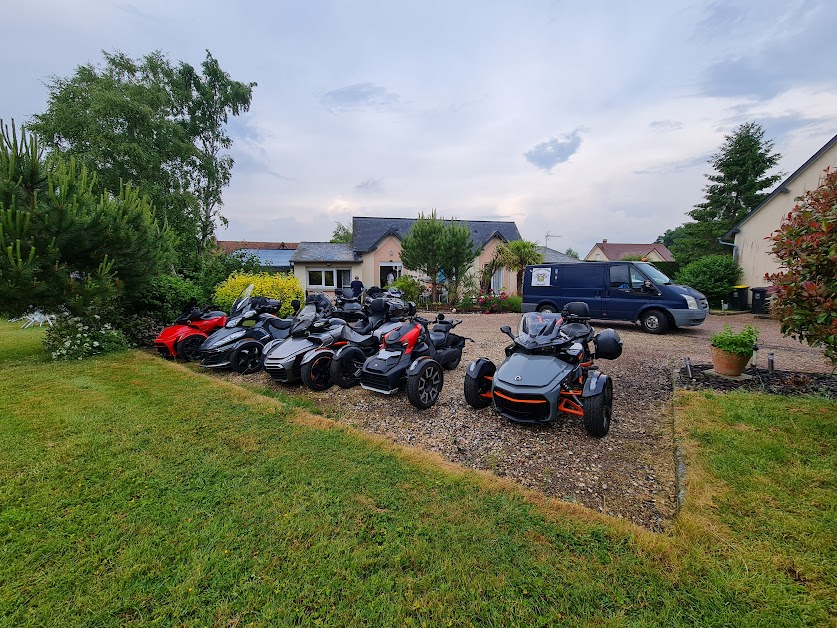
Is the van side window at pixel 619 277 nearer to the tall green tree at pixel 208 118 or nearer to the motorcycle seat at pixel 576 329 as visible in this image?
the motorcycle seat at pixel 576 329

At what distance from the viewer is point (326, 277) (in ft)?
71.9

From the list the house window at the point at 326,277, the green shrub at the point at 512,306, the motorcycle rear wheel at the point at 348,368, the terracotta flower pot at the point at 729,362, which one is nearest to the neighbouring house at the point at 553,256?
the green shrub at the point at 512,306

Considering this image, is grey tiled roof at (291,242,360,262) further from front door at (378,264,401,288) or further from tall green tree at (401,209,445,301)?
tall green tree at (401,209,445,301)

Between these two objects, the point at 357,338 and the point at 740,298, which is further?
the point at 740,298

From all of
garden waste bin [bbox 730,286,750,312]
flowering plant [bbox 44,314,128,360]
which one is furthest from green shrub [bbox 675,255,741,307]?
flowering plant [bbox 44,314,128,360]

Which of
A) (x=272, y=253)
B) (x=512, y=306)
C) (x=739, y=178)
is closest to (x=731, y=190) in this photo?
(x=739, y=178)

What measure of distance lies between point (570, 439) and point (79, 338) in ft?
28.9

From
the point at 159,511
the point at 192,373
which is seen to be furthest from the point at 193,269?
the point at 159,511

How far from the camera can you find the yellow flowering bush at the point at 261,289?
9883 mm

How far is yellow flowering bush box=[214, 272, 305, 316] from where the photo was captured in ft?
32.4

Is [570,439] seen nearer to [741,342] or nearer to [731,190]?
[741,342]

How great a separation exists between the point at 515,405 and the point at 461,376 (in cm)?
243

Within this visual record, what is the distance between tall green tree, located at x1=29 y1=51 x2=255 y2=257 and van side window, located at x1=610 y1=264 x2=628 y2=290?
45.3 feet

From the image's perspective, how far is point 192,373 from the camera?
6035 millimetres
